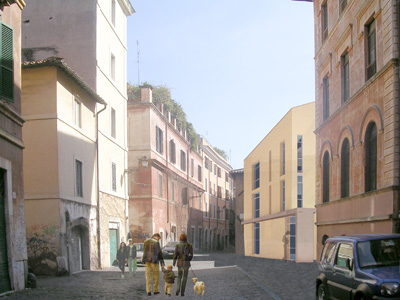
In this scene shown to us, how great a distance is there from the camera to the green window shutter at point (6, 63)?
13828mm

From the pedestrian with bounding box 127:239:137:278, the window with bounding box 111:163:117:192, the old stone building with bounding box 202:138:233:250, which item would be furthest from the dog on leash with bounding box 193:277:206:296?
the old stone building with bounding box 202:138:233:250

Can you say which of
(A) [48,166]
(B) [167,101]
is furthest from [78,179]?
(B) [167,101]

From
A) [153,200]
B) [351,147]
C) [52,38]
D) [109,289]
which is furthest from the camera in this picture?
[153,200]

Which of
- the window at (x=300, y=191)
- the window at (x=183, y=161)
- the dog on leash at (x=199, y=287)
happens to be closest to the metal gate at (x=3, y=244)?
the dog on leash at (x=199, y=287)

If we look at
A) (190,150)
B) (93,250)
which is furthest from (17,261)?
(190,150)

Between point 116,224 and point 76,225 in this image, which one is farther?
point 116,224

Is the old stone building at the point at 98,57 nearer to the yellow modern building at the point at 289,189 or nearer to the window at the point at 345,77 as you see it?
the yellow modern building at the point at 289,189

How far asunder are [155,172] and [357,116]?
21.6 m

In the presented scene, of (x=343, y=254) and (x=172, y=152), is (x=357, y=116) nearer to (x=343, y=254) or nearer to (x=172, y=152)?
(x=343, y=254)

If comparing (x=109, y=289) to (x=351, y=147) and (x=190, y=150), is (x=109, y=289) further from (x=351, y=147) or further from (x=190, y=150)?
(x=190, y=150)

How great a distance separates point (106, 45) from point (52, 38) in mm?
2770

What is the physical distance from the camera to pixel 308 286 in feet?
51.2

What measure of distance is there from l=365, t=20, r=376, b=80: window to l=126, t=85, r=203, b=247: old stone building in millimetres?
15055

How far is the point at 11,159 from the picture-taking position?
14.2 metres
